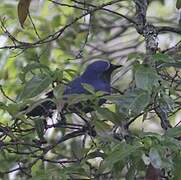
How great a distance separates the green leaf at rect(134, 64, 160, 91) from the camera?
2.50 m

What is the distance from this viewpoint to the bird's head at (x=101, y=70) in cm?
382

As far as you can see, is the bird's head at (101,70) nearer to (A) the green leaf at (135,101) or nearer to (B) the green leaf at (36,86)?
(B) the green leaf at (36,86)

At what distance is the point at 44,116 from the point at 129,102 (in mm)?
709

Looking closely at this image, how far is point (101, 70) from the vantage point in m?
3.90

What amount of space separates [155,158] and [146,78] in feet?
1.22

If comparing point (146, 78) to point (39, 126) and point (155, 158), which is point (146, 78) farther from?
point (39, 126)

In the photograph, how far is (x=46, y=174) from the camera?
8.44 ft

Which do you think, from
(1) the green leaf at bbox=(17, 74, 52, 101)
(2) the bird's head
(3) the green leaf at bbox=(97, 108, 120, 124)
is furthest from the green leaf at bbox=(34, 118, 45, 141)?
(2) the bird's head

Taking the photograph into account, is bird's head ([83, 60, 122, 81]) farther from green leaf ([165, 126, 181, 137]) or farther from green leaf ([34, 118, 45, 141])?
green leaf ([165, 126, 181, 137])

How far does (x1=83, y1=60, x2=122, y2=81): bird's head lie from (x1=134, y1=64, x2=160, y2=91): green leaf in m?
1.26

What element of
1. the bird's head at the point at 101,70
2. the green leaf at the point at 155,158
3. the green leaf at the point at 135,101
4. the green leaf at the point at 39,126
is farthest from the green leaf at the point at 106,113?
the bird's head at the point at 101,70

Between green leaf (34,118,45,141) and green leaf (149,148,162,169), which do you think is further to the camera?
green leaf (34,118,45,141)

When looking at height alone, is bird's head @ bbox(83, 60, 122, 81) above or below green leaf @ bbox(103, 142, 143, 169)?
above

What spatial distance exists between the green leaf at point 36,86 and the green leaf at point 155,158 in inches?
24.2
